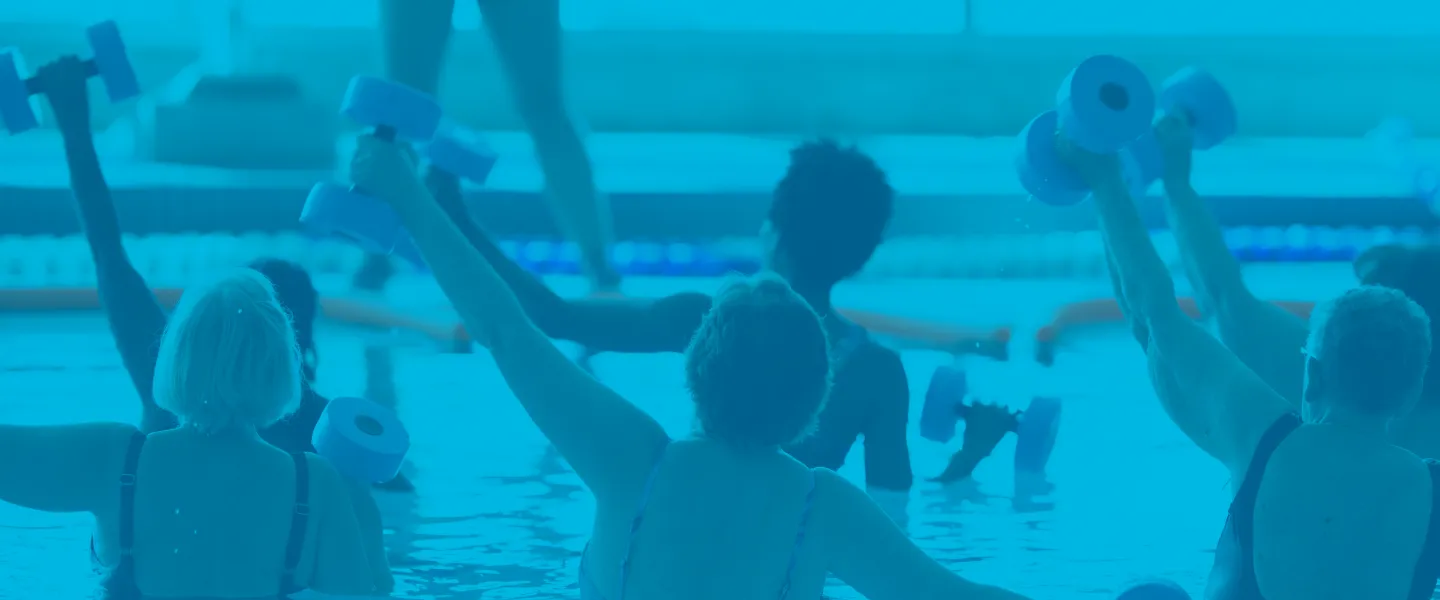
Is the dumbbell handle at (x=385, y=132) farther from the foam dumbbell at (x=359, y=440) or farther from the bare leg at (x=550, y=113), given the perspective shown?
the bare leg at (x=550, y=113)

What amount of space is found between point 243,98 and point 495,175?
1.48 m

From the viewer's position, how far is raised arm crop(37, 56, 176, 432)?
2715 mm

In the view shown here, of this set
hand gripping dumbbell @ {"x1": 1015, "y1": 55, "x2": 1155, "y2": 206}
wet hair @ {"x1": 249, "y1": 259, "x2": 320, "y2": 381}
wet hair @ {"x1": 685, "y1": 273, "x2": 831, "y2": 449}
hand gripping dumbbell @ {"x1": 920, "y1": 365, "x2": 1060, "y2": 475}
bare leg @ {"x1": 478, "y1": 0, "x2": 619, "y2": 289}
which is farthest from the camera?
bare leg @ {"x1": 478, "y1": 0, "x2": 619, "y2": 289}

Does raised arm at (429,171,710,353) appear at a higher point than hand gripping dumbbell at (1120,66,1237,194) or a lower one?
lower

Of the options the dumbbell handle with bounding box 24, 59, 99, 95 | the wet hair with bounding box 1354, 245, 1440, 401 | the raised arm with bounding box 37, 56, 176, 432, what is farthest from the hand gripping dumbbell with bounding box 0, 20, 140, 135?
the wet hair with bounding box 1354, 245, 1440, 401

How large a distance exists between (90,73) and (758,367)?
4.76 ft

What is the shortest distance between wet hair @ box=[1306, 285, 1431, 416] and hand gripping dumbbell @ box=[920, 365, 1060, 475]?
54.0 inches

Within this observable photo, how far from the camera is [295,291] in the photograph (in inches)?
109

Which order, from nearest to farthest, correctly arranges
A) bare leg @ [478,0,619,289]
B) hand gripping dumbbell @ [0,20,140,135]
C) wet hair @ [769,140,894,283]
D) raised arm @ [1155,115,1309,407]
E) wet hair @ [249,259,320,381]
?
raised arm @ [1155,115,1309,407], wet hair @ [249,259,320,381], wet hair @ [769,140,894,283], hand gripping dumbbell @ [0,20,140,135], bare leg @ [478,0,619,289]

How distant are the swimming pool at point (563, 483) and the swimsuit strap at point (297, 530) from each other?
0.74 meters

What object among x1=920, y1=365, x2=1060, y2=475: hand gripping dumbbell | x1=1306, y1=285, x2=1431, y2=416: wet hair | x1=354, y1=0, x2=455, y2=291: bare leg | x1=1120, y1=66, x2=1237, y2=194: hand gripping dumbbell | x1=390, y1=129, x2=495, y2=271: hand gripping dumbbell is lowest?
x1=1306, y1=285, x2=1431, y2=416: wet hair

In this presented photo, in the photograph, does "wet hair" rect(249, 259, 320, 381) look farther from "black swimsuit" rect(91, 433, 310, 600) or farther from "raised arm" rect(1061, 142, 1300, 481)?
"raised arm" rect(1061, 142, 1300, 481)

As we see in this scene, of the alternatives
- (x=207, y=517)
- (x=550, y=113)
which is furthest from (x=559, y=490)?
(x=207, y=517)

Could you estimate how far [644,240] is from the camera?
26.4 ft
